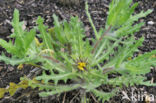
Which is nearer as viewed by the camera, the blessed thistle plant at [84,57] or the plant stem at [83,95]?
the blessed thistle plant at [84,57]

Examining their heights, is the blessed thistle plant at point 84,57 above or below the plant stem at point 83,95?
above

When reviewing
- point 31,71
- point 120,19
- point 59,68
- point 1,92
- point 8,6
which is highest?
point 8,6

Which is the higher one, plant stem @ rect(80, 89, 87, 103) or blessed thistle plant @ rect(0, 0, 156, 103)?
blessed thistle plant @ rect(0, 0, 156, 103)

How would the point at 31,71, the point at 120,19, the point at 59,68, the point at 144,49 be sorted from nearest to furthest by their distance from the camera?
the point at 120,19, the point at 59,68, the point at 31,71, the point at 144,49

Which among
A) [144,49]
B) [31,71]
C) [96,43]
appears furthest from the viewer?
[144,49]

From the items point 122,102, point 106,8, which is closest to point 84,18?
point 106,8

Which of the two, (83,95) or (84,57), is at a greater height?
(84,57)

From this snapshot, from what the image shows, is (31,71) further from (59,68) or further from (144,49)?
(144,49)

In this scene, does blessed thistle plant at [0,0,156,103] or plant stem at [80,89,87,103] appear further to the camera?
plant stem at [80,89,87,103]

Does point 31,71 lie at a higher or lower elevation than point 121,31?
lower

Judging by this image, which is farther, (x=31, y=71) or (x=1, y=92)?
(x=31, y=71)

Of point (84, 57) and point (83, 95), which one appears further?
point (83, 95)
